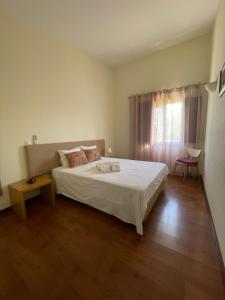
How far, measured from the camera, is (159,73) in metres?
3.76

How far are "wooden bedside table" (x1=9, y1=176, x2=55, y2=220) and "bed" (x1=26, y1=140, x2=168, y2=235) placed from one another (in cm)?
19

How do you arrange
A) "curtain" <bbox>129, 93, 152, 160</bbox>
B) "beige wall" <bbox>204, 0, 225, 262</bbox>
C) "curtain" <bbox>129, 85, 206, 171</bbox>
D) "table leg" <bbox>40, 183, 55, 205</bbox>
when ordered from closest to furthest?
"beige wall" <bbox>204, 0, 225, 262</bbox> < "table leg" <bbox>40, 183, 55, 205</bbox> < "curtain" <bbox>129, 85, 206, 171</bbox> < "curtain" <bbox>129, 93, 152, 160</bbox>

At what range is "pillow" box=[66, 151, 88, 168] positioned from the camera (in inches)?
111

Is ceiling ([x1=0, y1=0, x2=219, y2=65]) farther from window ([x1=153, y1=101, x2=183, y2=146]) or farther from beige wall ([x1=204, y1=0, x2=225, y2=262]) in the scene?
window ([x1=153, y1=101, x2=183, y2=146])

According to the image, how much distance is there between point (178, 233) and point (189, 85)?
314 cm

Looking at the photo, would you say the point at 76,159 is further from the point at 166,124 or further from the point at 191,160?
the point at 191,160

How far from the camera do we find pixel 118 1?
2086 mm

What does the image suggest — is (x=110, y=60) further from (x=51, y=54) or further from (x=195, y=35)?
(x=195, y=35)

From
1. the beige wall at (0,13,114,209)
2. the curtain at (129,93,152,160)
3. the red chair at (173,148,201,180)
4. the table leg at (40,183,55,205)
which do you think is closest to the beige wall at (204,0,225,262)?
the red chair at (173,148,201,180)

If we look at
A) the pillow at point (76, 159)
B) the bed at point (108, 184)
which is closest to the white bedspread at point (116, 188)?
the bed at point (108, 184)

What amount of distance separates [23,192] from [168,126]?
3.45m

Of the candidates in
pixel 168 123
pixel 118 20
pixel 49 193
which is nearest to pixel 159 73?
pixel 168 123

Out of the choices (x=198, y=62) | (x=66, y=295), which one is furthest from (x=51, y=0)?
(x=66, y=295)

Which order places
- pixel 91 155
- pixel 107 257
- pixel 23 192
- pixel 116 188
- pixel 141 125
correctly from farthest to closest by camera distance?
pixel 141 125 → pixel 91 155 → pixel 23 192 → pixel 116 188 → pixel 107 257
